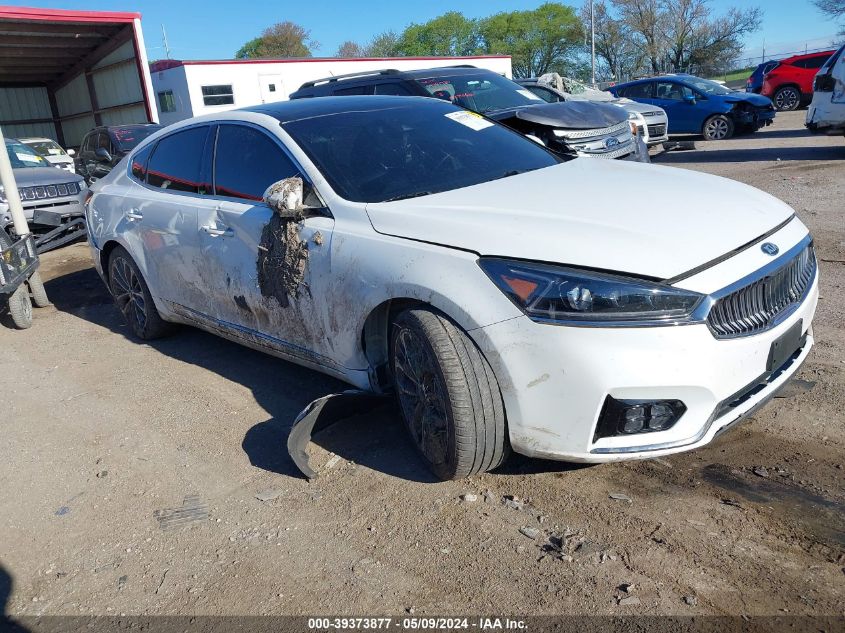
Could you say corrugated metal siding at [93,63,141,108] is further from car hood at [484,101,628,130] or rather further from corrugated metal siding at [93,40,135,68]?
car hood at [484,101,628,130]

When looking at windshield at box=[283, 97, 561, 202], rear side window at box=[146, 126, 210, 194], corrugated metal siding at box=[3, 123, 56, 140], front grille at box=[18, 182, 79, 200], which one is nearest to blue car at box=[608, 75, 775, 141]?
front grille at box=[18, 182, 79, 200]

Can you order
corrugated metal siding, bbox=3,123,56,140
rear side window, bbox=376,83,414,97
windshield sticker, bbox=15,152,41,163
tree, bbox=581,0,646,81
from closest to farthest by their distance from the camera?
rear side window, bbox=376,83,414,97
windshield sticker, bbox=15,152,41,163
corrugated metal siding, bbox=3,123,56,140
tree, bbox=581,0,646,81

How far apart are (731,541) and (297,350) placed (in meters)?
2.34

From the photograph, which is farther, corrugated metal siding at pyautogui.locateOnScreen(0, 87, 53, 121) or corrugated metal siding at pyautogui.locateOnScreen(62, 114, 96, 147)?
corrugated metal siding at pyautogui.locateOnScreen(0, 87, 53, 121)

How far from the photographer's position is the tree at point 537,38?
77.2 metres

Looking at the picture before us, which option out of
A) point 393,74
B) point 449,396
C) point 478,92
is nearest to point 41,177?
point 393,74

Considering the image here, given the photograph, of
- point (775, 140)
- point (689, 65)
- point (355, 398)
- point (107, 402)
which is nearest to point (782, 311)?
point (355, 398)

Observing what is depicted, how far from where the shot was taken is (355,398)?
363 centimetres

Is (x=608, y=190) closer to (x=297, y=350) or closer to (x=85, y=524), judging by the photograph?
(x=297, y=350)

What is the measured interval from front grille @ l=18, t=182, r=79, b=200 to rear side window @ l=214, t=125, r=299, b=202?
24.4ft

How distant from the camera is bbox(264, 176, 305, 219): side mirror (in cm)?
356

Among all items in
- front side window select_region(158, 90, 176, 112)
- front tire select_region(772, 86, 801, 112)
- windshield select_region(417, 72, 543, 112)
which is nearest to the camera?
windshield select_region(417, 72, 543, 112)

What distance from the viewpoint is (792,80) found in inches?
829

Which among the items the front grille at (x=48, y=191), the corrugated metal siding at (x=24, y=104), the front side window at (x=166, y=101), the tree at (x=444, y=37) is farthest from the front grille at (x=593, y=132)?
the tree at (x=444, y=37)
